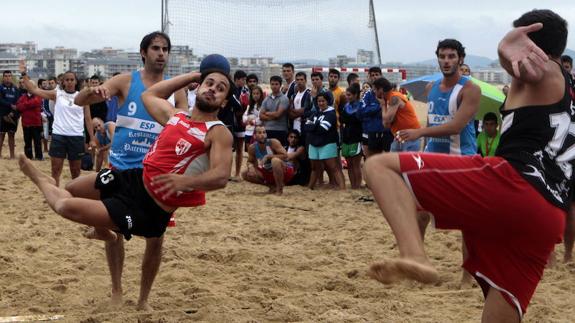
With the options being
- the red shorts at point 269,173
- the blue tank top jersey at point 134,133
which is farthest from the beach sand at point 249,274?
the red shorts at point 269,173

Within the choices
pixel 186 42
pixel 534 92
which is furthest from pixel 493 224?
pixel 186 42

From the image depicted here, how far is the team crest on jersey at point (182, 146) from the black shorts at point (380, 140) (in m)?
6.52

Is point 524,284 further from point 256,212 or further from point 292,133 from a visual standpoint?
point 292,133

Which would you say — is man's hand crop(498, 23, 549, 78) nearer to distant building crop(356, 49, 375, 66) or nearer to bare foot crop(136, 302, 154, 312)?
bare foot crop(136, 302, 154, 312)

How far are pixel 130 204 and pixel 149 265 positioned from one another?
0.76 metres

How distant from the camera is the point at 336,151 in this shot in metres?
11.7

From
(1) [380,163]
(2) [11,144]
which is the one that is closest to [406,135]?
(1) [380,163]

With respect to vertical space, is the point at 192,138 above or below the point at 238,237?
above

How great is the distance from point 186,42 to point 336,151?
22.7 feet

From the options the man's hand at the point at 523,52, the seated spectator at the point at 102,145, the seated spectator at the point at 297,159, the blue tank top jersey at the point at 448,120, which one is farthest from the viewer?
the seated spectator at the point at 102,145

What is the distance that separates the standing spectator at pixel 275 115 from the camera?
40.4ft

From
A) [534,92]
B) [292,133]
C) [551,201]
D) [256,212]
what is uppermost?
[534,92]

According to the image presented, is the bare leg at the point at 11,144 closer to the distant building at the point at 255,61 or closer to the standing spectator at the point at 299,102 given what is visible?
the distant building at the point at 255,61

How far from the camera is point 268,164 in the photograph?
1161cm
